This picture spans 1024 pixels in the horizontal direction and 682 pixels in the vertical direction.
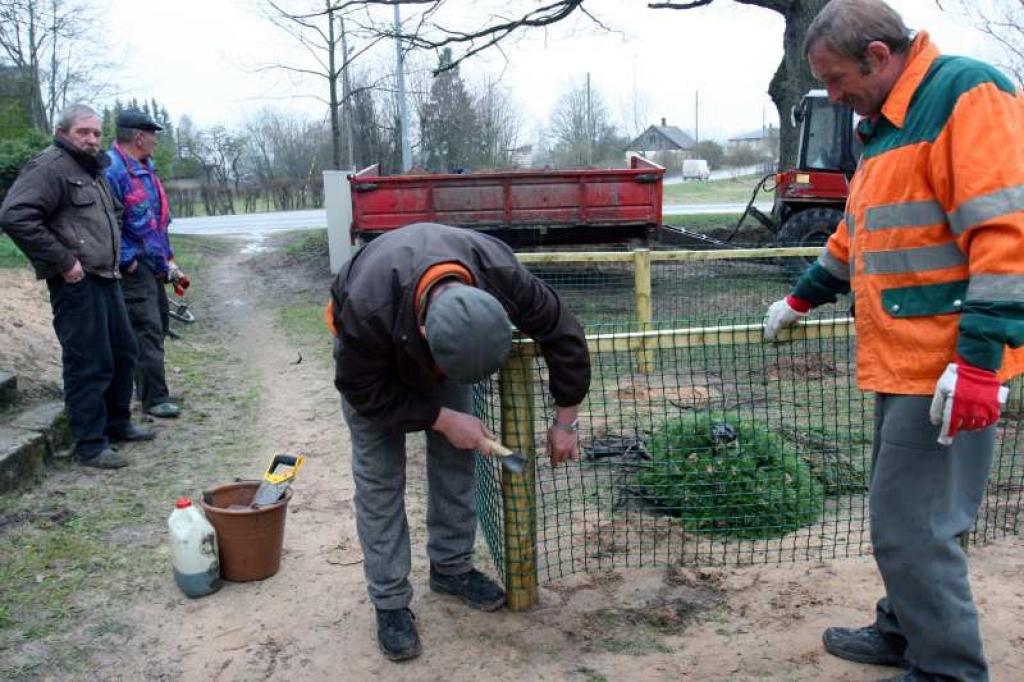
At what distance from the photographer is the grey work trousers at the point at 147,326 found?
533 centimetres

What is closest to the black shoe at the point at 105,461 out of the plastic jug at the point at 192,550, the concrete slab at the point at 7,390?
the concrete slab at the point at 7,390

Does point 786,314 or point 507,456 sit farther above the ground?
point 786,314

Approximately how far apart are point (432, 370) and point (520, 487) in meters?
0.73

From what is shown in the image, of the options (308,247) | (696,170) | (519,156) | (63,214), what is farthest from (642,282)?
(696,170)

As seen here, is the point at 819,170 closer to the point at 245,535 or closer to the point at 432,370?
the point at 245,535

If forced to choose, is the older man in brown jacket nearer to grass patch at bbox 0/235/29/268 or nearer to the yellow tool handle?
the yellow tool handle

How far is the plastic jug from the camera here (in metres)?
3.23

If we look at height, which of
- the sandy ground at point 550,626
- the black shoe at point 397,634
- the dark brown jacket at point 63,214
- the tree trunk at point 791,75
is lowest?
the sandy ground at point 550,626

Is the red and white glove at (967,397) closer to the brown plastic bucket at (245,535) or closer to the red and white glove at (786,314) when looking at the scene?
the red and white glove at (786,314)

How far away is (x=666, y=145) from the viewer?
3078 inches

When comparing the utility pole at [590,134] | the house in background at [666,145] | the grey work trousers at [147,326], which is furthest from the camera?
the house in background at [666,145]

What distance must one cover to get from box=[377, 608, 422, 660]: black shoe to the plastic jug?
2.60ft

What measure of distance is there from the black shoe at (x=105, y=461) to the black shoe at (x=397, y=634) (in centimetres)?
238

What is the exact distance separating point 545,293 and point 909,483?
1124 millimetres
